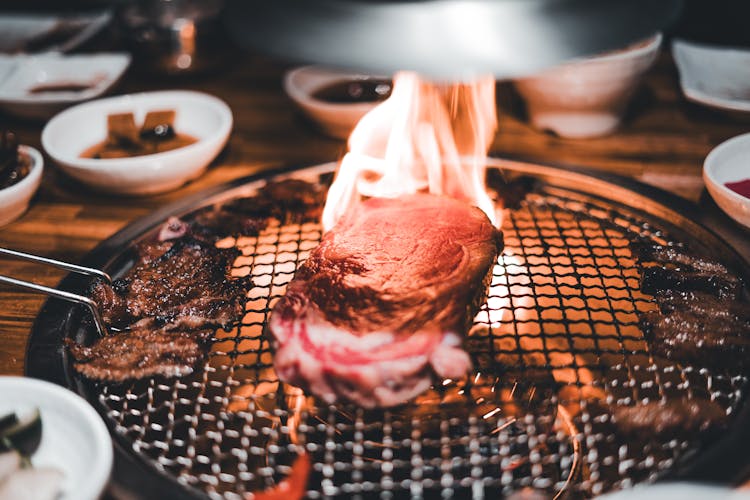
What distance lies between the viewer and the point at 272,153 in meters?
3.58

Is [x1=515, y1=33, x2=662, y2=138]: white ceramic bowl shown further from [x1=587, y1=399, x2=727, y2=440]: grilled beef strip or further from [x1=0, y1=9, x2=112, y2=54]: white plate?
[x1=0, y1=9, x2=112, y2=54]: white plate

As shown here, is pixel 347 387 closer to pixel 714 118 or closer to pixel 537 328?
pixel 537 328

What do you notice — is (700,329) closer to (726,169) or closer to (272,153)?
(726,169)

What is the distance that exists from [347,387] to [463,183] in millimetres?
1269

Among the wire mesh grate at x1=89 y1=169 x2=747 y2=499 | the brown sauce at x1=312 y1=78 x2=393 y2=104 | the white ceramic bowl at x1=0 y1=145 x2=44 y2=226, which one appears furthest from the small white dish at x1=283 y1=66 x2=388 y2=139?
the white ceramic bowl at x1=0 y1=145 x2=44 y2=226

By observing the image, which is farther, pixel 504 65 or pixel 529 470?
pixel 529 470

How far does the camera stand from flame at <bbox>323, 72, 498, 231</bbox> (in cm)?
281

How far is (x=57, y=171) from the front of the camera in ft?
11.2

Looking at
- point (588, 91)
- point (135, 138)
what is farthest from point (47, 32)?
point (588, 91)

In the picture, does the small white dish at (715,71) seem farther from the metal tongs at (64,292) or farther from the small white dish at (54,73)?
the small white dish at (54,73)

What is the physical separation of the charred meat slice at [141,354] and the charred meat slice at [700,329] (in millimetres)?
1526

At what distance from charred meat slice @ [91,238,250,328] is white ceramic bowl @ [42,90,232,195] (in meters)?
0.54

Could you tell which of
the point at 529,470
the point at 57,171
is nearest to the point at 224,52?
the point at 57,171

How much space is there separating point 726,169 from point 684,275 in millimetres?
768
